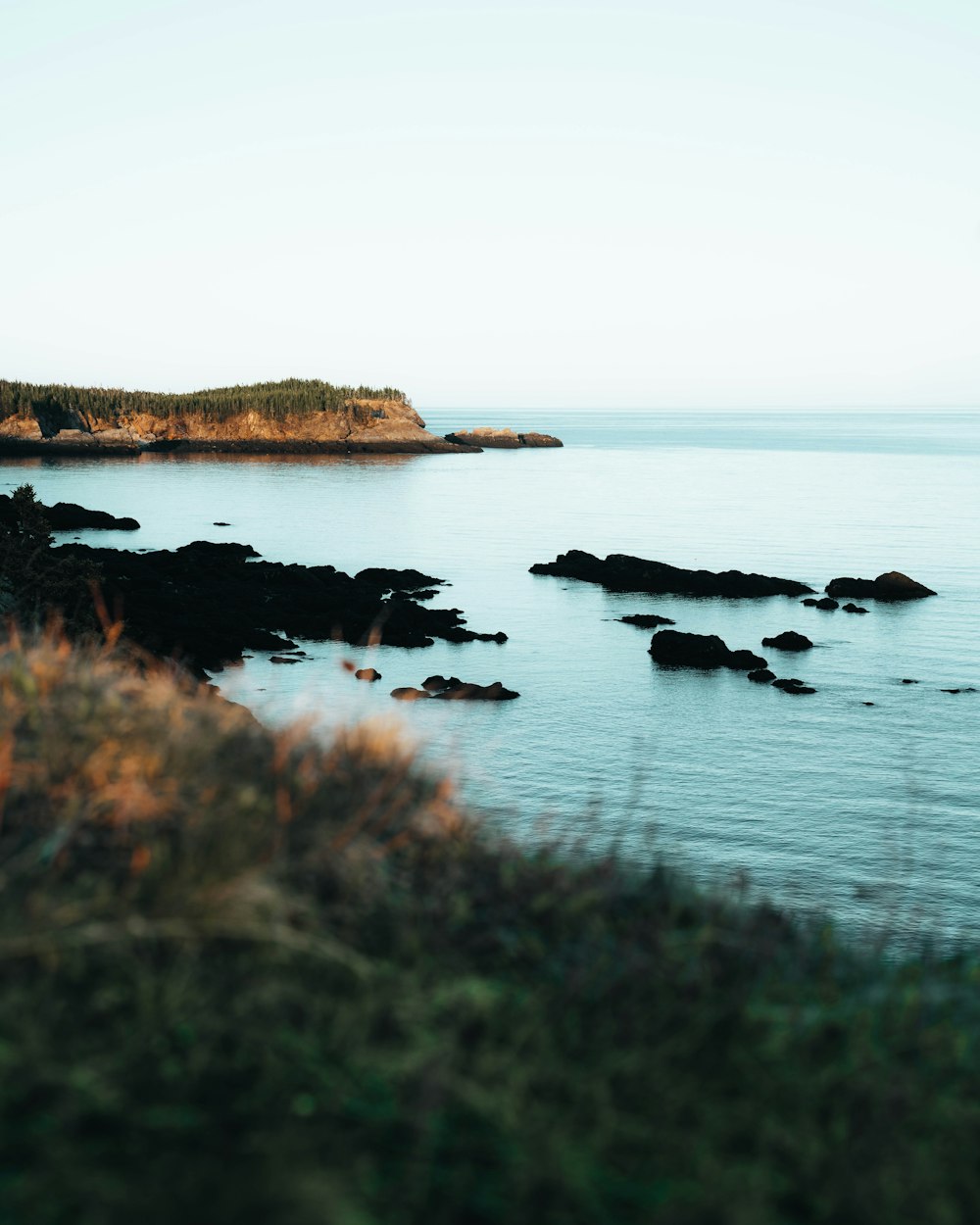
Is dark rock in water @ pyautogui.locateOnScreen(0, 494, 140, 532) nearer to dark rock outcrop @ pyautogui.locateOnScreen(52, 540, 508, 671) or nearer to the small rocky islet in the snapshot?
dark rock outcrop @ pyautogui.locateOnScreen(52, 540, 508, 671)

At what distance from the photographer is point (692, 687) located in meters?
32.6

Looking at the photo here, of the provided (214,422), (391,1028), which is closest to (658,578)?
(391,1028)

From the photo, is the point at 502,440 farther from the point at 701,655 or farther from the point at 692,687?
the point at 692,687

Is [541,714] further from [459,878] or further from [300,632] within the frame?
[459,878]

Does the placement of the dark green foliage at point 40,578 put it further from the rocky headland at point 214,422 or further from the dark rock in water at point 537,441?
the dark rock in water at point 537,441

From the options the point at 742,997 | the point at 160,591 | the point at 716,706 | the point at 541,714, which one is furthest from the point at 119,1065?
the point at 160,591

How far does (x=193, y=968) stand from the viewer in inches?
150

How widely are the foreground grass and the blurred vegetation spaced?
157 metres

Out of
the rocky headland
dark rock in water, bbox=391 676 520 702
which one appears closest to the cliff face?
the rocky headland

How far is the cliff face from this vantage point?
149750mm

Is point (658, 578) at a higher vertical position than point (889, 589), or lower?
lower

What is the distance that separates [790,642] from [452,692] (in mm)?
12761

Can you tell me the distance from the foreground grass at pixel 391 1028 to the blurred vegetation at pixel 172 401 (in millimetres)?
156944

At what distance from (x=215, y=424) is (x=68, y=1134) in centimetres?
16329
